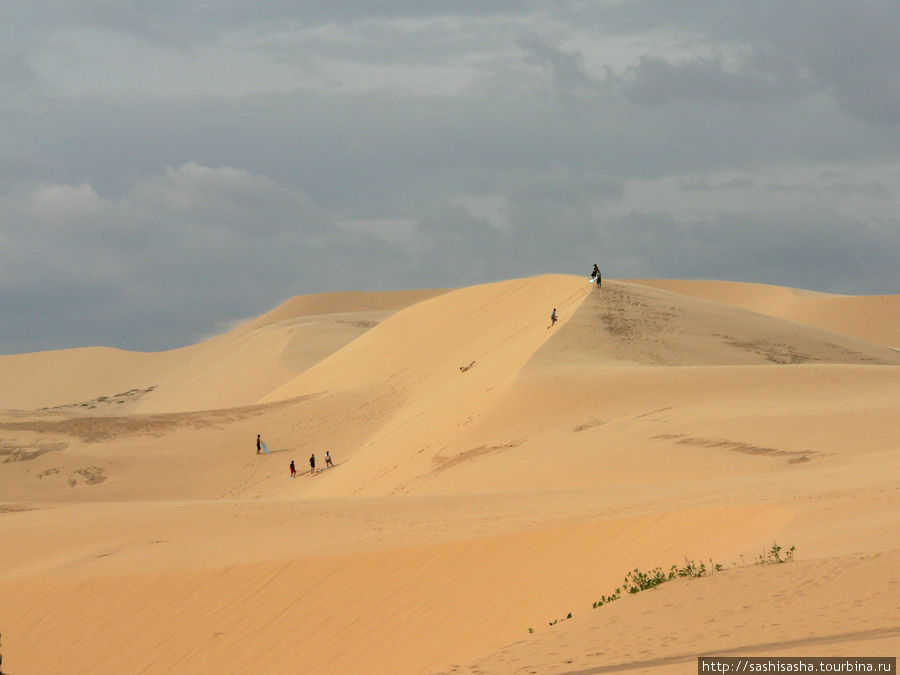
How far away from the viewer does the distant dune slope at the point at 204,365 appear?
66688mm

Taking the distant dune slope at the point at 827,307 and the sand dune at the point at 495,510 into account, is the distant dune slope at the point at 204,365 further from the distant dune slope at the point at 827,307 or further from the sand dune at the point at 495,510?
the distant dune slope at the point at 827,307

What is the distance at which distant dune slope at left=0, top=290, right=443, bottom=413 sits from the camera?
66.7 m

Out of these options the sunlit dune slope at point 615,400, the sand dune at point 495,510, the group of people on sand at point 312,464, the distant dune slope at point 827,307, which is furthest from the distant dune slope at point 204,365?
the distant dune slope at point 827,307

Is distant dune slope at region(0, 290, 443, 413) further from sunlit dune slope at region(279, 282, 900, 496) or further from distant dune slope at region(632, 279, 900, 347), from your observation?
distant dune slope at region(632, 279, 900, 347)

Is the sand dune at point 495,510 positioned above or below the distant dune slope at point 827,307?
below

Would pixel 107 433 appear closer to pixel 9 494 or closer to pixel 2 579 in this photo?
pixel 9 494

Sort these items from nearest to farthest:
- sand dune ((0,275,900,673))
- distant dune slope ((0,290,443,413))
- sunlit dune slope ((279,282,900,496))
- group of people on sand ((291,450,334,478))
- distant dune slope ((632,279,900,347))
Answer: sand dune ((0,275,900,673)) → sunlit dune slope ((279,282,900,496)) → group of people on sand ((291,450,334,478)) → distant dune slope ((0,290,443,413)) → distant dune slope ((632,279,900,347))

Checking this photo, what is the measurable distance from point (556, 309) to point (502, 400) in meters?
12.6

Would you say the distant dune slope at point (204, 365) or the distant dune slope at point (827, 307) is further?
the distant dune slope at point (827, 307)

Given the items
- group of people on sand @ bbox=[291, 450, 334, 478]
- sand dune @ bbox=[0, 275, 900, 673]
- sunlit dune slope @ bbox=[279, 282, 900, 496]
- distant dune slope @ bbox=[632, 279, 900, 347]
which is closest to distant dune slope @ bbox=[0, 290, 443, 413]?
sunlit dune slope @ bbox=[279, 282, 900, 496]

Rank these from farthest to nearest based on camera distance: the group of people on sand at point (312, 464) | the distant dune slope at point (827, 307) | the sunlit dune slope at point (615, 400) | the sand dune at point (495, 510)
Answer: the distant dune slope at point (827, 307) < the group of people on sand at point (312, 464) < the sunlit dune slope at point (615, 400) < the sand dune at point (495, 510)

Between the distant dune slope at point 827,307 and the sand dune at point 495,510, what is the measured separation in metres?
43.8

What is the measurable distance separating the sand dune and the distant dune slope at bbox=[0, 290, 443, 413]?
85.2 ft

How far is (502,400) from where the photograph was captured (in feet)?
92.1
